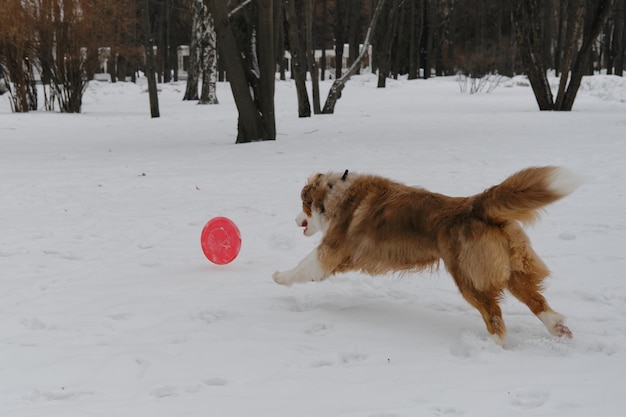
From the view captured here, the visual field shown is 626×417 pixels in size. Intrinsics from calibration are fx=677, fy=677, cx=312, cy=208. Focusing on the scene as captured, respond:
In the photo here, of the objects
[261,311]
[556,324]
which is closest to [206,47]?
[261,311]

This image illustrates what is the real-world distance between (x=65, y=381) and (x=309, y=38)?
55.3 feet

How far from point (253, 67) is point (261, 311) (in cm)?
857

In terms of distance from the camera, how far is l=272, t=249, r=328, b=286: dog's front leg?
4488mm

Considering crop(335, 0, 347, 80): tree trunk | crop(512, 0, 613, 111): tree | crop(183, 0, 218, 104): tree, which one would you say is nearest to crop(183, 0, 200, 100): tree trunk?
crop(183, 0, 218, 104): tree

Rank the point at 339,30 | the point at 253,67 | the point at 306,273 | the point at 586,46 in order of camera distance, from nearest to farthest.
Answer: the point at 306,273, the point at 253,67, the point at 586,46, the point at 339,30

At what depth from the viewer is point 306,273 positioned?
4551 millimetres

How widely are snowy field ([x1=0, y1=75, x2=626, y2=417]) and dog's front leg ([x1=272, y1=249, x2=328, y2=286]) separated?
143mm

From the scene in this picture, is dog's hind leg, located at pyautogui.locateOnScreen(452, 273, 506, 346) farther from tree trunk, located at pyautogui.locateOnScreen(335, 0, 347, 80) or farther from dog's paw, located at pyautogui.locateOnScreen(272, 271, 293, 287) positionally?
tree trunk, located at pyautogui.locateOnScreen(335, 0, 347, 80)

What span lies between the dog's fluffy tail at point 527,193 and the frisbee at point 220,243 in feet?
7.52

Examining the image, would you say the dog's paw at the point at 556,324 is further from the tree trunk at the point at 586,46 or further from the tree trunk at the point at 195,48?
the tree trunk at the point at 195,48

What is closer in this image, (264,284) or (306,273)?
(306,273)

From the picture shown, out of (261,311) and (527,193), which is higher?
(527,193)

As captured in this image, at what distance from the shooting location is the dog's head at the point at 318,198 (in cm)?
458

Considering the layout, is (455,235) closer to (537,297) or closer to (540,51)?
(537,297)
